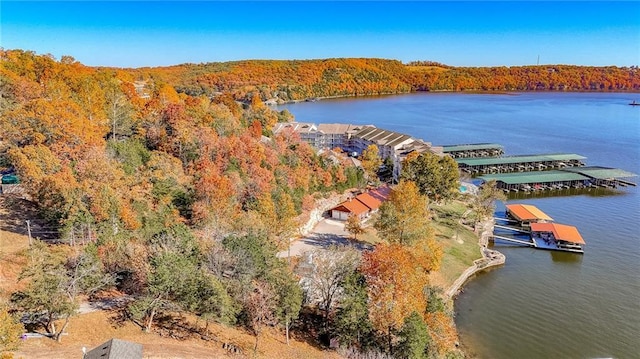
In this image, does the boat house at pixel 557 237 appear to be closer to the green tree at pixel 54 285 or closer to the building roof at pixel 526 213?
the building roof at pixel 526 213

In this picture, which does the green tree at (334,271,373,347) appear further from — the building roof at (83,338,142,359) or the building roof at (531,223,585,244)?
the building roof at (531,223,585,244)

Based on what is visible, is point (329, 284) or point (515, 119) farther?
point (515, 119)

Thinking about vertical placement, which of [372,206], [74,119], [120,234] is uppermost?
[74,119]

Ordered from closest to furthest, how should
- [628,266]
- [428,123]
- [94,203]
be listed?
[94,203]
[628,266]
[428,123]

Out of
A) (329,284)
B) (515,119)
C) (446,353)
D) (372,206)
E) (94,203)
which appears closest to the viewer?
(446,353)

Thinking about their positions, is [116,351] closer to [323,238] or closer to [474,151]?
[323,238]

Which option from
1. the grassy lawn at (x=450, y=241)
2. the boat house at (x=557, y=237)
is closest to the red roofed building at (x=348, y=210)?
the grassy lawn at (x=450, y=241)

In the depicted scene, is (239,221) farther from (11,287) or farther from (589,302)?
(589,302)

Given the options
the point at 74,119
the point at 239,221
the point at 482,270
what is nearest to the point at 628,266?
the point at 482,270

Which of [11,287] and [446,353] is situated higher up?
[11,287]
